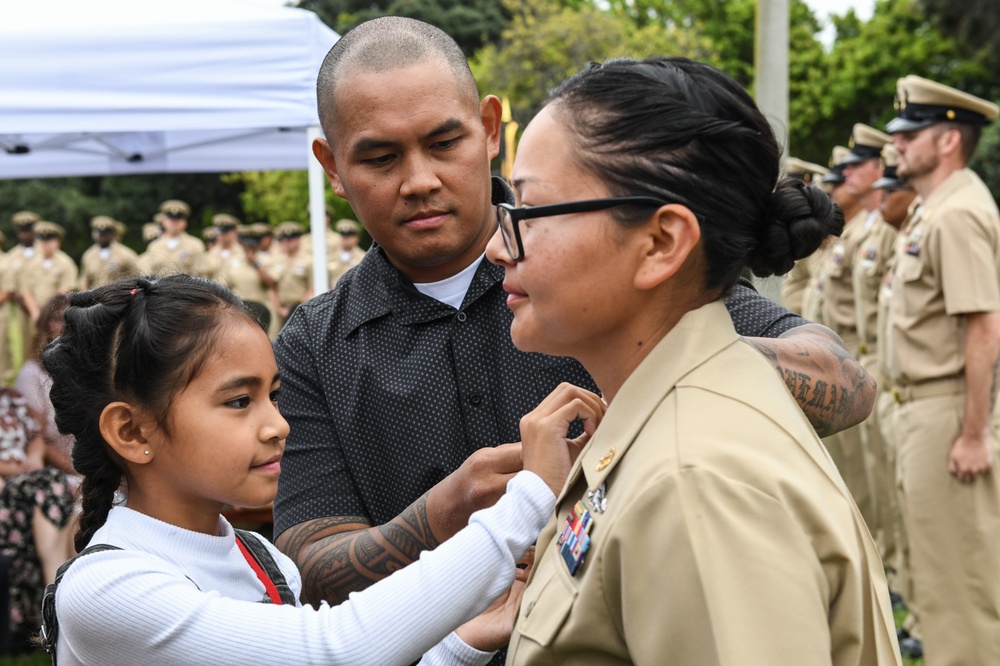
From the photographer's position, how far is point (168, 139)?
337 inches

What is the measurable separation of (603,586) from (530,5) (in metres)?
28.5

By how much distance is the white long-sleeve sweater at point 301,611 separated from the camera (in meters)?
1.80

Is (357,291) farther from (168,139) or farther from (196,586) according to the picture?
(168,139)

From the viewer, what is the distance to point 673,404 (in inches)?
60.5

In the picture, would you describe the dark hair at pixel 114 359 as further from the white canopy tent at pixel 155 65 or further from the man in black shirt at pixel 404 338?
the white canopy tent at pixel 155 65

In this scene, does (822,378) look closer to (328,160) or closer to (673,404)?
(673,404)

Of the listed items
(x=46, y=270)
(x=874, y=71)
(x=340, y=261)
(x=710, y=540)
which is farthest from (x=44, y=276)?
(x=874, y=71)

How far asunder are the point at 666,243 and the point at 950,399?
15.4 ft

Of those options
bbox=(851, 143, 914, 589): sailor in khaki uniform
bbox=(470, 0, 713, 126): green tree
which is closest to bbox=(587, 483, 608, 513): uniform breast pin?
bbox=(851, 143, 914, 589): sailor in khaki uniform

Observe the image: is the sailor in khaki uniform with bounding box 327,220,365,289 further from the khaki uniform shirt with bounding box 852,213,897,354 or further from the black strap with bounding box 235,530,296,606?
the black strap with bounding box 235,530,296,606

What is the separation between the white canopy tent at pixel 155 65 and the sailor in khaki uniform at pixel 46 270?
14.0 metres

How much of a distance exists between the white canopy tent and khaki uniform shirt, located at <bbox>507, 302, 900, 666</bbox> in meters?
3.97

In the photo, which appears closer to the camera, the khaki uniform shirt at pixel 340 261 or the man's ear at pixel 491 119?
the man's ear at pixel 491 119

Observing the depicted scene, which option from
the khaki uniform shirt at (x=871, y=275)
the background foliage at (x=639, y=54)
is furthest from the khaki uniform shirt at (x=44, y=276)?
the khaki uniform shirt at (x=871, y=275)
